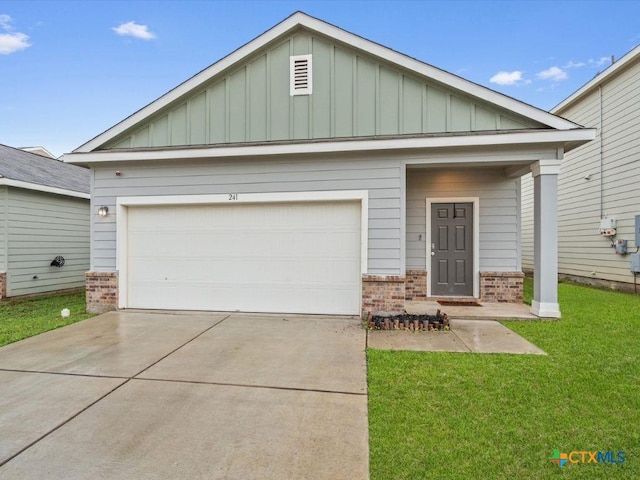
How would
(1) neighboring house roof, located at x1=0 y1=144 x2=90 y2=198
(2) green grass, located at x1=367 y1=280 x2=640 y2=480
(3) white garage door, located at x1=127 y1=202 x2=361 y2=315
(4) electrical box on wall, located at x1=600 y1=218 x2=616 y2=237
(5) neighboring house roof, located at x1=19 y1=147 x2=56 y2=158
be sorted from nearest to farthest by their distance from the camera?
(2) green grass, located at x1=367 y1=280 x2=640 y2=480, (3) white garage door, located at x1=127 y1=202 x2=361 y2=315, (1) neighboring house roof, located at x1=0 y1=144 x2=90 y2=198, (4) electrical box on wall, located at x1=600 y1=218 x2=616 y2=237, (5) neighboring house roof, located at x1=19 y1=147 x2=56 y2=158

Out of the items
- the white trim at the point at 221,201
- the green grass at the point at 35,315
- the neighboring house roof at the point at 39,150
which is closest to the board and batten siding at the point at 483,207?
the white trim at the point at 221,201

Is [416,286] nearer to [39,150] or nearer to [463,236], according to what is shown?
[463,236]

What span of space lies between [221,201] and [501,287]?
19.9 ft

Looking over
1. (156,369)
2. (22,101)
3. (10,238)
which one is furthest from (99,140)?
(22,101)

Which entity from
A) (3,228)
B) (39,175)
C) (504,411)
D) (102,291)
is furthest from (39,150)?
(504,411)

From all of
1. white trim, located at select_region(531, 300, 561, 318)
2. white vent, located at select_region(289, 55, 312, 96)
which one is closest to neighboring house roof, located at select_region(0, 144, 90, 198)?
white vent, located at select_region(289, 55, 312, 96)

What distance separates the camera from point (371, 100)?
5707mm

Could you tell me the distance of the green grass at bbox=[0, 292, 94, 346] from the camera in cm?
507

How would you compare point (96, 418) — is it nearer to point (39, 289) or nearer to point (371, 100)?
point (371, 100)

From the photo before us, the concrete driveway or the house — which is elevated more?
the house

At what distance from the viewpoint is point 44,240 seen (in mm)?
8719

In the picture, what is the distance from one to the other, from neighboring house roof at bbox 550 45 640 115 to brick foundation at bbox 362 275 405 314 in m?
8.54

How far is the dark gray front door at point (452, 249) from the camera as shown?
7.25 meters

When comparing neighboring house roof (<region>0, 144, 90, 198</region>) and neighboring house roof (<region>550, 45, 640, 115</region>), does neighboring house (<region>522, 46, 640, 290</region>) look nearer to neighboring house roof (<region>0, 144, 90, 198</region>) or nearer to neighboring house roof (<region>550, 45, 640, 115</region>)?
neighboring house roof (<region>550, 45, 640, 115</region>)
